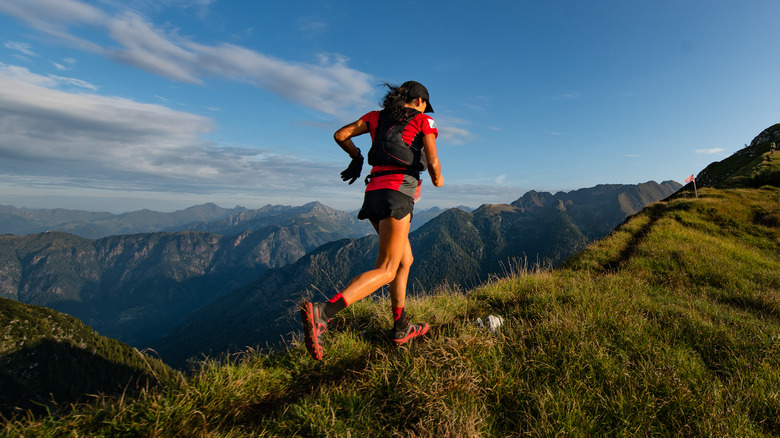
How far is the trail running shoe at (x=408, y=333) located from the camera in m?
4.25

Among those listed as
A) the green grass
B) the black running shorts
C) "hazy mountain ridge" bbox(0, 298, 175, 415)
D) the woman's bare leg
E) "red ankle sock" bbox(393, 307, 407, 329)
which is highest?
the black running shorts

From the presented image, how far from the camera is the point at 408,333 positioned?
4355 millimetres

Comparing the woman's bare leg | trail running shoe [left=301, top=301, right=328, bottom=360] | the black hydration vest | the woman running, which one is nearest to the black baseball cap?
the woman running

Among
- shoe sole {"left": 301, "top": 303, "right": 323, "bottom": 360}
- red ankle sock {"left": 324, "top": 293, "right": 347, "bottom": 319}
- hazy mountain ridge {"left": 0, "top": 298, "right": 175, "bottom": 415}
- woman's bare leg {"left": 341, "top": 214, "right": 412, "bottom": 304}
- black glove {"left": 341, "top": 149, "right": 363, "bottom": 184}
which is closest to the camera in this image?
shoe sole {"left": 301, "top": 303, "right": 323, "bottom": 360}

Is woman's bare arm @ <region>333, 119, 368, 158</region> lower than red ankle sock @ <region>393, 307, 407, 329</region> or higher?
higher

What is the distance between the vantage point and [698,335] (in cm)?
410

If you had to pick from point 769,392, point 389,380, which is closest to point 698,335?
point 769,392

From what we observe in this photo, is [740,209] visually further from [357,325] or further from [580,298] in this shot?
[357,325]

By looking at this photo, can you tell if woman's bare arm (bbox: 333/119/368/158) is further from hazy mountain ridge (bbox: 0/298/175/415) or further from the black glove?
hazy mountain ridge (bbox: 0/298/175/415)

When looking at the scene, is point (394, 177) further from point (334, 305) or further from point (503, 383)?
point (503, 383)

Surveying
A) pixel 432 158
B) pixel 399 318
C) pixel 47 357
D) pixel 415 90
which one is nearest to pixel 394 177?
pixel 432 158

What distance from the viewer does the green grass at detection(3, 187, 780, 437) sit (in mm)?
2648

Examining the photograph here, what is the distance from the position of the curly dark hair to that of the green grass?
2918 millimetres

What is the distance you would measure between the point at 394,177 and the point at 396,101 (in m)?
1.07
